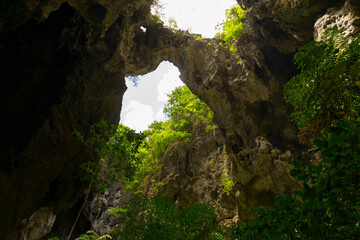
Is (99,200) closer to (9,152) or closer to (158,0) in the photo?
(9,152)

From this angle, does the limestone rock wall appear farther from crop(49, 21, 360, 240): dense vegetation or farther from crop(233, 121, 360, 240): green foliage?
crop(233, 121, 360, 240): green foliage

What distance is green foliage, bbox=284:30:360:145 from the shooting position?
4684 millimetres

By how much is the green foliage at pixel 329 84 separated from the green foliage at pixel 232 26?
30.8ft

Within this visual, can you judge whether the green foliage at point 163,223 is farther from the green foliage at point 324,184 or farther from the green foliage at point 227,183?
the green foliage at point 227,183

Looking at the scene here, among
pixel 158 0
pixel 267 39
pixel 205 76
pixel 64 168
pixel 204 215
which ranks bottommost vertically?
pixel 204 215

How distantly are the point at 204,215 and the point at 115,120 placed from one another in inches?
237

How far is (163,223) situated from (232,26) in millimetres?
13840

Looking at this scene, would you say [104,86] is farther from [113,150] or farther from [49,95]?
[113,150]

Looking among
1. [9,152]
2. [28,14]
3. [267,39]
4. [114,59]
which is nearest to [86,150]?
[9,152]

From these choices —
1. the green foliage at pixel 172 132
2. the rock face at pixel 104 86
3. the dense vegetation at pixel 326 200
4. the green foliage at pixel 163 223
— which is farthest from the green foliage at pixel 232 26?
the dense vegetation at pixel 326 200

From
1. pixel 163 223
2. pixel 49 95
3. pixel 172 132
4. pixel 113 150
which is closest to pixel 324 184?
pixel 163 223

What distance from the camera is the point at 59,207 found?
910cm

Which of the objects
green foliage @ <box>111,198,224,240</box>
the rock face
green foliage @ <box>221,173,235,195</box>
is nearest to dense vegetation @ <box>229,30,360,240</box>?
green foliage @ <box>111,198,224,240</box>

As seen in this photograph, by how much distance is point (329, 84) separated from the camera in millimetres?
4852
